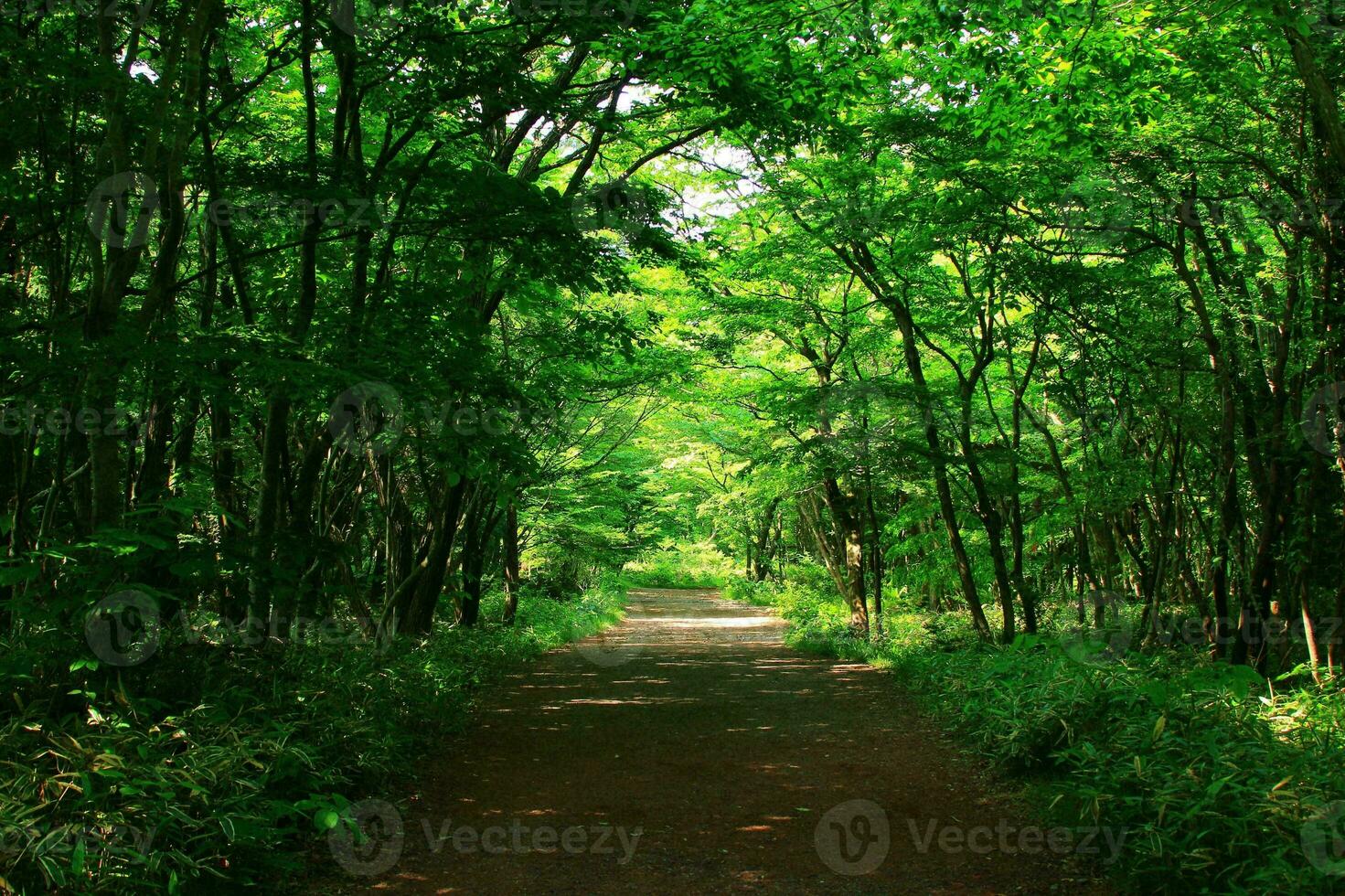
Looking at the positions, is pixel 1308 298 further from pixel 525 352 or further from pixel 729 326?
pixel 525 352

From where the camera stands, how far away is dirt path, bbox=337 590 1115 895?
430 cm

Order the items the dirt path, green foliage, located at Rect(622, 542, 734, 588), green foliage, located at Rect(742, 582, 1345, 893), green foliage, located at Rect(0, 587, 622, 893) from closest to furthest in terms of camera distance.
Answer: green foliage, located at Rect(0, 587, 622, 893)
green foliage, located at Rect(742, 582, 1345, 893)
the dirt path
green foliage, located at Rect(622, 542, 734, 588)

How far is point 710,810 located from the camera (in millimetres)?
5359

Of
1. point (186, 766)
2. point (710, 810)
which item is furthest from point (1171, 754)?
point (186, 766)

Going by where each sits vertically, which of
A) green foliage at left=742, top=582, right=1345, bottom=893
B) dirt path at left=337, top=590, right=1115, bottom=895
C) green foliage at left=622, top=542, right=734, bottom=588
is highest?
green foliage at left=742, top=582, right=1345, bottom=893

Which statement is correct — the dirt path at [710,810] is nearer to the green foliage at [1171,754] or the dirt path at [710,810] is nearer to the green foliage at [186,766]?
the green foliage at [1171,754]

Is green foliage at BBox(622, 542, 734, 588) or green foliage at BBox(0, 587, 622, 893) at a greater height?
green foliage at BBox(0, 587, 622, 893)

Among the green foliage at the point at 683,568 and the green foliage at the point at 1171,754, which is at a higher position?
the green foliage at the point at 1171,754

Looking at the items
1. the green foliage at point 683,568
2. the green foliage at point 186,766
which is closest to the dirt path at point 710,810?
the green foliage at point 186,766

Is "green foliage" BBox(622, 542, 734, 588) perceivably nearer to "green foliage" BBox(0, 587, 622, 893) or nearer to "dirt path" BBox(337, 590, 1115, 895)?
"dirt path" BBox(337, 590, 1115, 895)

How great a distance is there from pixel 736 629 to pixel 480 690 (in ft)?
34.5

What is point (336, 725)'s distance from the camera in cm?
542

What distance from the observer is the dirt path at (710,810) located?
4.30 meters

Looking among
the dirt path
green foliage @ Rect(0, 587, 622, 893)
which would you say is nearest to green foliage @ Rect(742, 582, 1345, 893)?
the dirt path
